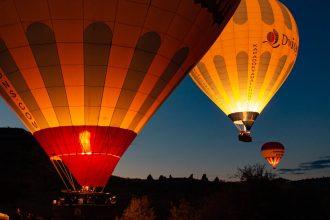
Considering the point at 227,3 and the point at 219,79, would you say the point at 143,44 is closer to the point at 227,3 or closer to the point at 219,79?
the point at 227,3

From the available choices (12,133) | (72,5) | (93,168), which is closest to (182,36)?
(72,5)

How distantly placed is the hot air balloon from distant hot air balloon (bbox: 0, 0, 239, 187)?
62.3 ft

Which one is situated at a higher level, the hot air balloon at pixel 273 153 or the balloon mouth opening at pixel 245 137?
the hot air balloon at pixel 273 153

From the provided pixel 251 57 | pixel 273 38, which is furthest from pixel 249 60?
pixel 273 38

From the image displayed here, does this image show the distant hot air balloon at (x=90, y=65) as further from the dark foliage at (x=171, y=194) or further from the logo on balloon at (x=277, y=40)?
the logo on balloon at (x=277, y=40)

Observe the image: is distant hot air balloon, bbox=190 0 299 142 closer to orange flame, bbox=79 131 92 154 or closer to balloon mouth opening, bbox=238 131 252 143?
balloon mouth opening, bbox=238 131 252 143

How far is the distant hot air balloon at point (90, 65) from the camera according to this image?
1187cm

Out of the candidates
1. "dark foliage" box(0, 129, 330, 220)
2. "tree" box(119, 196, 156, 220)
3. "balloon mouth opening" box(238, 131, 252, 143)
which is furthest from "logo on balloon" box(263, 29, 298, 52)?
"tree" box(119, 196, 156, 220)

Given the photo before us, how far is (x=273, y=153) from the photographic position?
31.1m

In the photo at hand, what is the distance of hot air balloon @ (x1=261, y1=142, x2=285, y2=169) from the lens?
31094 mm

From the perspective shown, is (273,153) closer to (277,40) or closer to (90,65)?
(277,40)

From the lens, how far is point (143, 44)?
41.1 ft

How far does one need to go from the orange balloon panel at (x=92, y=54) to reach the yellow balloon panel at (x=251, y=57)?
31.4 ft

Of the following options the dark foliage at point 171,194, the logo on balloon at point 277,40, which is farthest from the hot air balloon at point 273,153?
the logo on balloon at point 277,40
